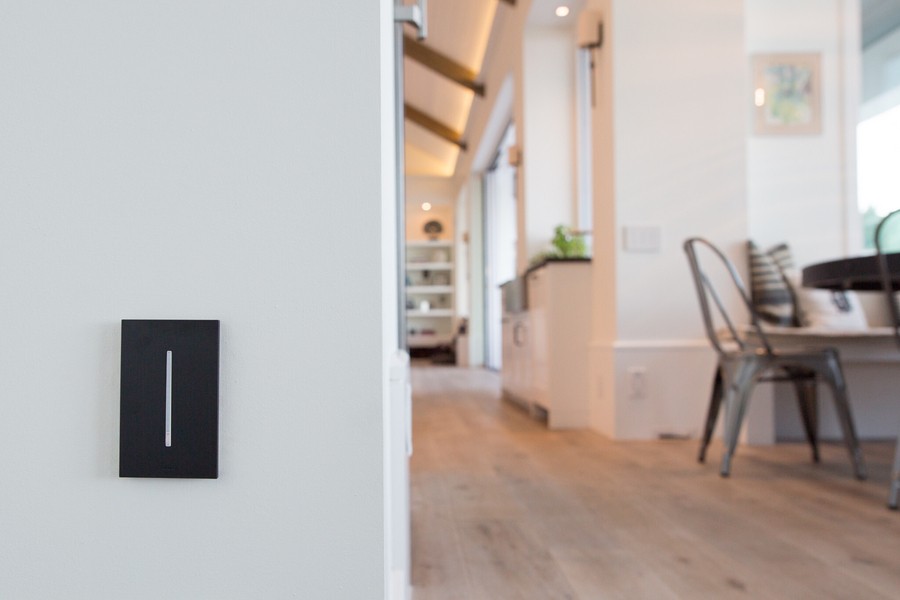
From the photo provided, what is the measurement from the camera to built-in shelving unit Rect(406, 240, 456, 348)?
13922 mm

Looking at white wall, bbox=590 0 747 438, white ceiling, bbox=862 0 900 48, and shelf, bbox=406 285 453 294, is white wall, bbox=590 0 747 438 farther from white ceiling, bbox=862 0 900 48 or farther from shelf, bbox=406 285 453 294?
shelf, bbox=406 285 453 294

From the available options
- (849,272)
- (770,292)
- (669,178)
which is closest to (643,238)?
(669,178)

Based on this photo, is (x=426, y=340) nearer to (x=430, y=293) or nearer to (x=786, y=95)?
(x=430, y=293)

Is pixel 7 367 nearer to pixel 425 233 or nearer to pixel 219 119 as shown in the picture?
pixel 219 119

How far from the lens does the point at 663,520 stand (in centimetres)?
211

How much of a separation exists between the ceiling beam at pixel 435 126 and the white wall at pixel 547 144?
553 centimetres

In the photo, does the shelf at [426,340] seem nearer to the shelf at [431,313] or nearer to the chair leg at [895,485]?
the shelf at [431,313]

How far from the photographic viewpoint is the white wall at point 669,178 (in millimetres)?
3762

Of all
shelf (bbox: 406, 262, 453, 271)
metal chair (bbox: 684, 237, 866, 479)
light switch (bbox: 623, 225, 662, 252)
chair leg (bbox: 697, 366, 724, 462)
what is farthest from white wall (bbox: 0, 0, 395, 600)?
shelf (bbox: 406, 262, 453, 271)

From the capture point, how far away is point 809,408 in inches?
129

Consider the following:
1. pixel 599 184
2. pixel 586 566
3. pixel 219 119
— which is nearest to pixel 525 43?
pixel 599 184

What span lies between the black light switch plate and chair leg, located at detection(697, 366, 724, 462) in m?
2.69

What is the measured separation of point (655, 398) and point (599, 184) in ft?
3.52

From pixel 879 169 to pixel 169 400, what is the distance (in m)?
4.07
